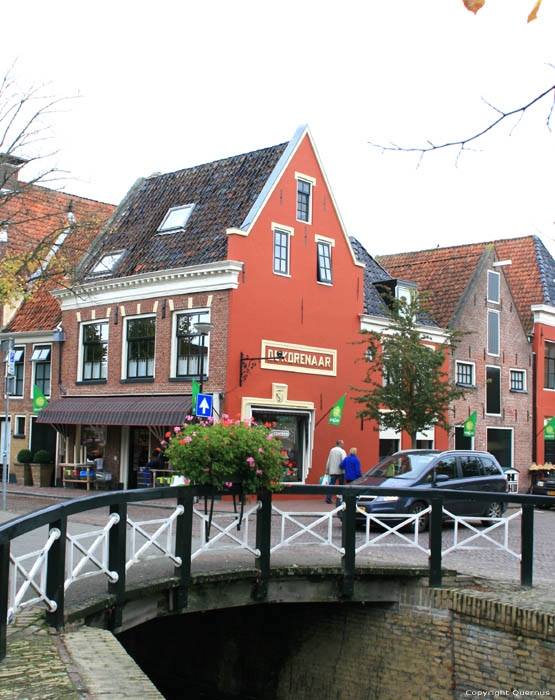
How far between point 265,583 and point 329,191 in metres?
18.6

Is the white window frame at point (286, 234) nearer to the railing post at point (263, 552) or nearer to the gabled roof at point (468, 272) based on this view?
the gabled roof at point (468, 272)

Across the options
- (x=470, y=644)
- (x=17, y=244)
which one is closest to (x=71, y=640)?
(x=470, y=644)

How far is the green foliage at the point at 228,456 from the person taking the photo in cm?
930

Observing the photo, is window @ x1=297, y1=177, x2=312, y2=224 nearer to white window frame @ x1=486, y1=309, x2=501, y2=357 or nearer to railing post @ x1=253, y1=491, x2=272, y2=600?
white window frame @ x1=486, y1=309, x2=501, y2=357

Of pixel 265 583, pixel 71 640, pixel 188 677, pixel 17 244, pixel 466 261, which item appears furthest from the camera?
pixel 466 261

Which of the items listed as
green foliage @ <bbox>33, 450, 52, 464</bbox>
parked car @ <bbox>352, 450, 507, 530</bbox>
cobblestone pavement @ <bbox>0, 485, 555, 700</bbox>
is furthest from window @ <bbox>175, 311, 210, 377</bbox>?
cobblestone pavement @ <bbox>0, 485, 555, 700</bbox>

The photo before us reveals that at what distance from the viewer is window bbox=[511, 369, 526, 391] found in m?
33.8

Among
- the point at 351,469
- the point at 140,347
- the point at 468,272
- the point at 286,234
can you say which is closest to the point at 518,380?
the point at 468,272

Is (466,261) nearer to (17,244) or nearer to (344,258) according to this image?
(344,258)

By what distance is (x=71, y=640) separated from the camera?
7.07 meters

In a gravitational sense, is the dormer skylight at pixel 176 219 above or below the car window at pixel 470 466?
above

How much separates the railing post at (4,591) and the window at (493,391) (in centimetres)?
2809

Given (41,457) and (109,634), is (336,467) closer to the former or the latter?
(41,457)

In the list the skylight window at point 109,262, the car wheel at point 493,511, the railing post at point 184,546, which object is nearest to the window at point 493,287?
the skylight window at point 109,262
